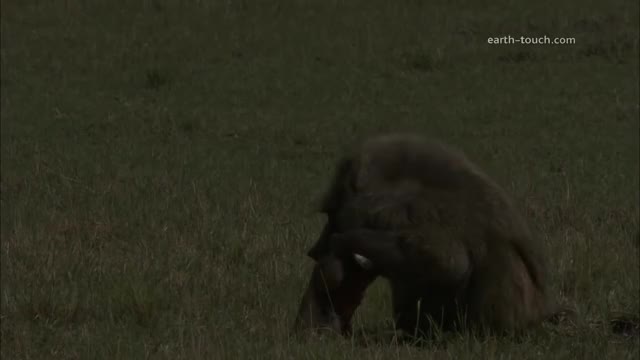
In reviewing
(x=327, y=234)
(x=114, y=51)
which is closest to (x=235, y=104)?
(x=114, y=51)

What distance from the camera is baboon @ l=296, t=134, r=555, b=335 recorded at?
5.74m

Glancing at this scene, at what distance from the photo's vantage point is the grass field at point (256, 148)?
22.8 feet

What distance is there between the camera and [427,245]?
568 centimetres

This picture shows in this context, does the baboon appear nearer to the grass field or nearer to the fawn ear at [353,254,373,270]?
the fawn ear at [353,254,373,270]

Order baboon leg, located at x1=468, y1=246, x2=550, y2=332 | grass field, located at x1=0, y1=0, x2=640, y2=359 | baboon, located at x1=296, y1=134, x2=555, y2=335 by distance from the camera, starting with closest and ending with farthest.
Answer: baboon, located at x1=296, y1=134, x2=555, y2=335 → baboon leg, located at x1=468, y1=246, x2=550, y2=332 → grass field, located at x1=0, y1=0, x2=640, y2=359

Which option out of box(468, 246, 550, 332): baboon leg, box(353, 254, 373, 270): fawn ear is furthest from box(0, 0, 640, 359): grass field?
box(353, 254, 373, 270): fawn ear

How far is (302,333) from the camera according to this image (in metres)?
6.09

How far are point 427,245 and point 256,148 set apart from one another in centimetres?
920

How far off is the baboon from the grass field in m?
0.17

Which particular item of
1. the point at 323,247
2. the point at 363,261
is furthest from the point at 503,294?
the point at 323,247

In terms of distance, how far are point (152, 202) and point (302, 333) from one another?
579cm

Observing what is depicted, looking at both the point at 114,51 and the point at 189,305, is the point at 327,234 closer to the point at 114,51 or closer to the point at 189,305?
the point at 189,305

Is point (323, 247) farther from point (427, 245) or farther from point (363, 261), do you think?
point (427, 245)

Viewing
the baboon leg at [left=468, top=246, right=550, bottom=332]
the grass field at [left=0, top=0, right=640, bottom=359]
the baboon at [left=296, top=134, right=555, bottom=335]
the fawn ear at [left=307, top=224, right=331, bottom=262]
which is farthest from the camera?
the grass field at [left=0, top=0, right=640, bottom=359]
